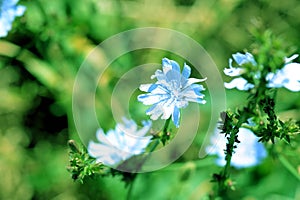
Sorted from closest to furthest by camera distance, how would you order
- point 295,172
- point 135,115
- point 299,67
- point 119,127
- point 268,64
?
point 268,64 < point 299,67 < point 119,127 < point 295,172 < point 135,115

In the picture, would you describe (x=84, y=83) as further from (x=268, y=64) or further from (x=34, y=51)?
(x=268, y=64)

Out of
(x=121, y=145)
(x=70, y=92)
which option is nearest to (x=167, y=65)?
(x=121, y=145)

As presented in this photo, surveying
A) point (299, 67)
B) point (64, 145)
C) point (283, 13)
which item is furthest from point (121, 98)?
point (299, 67)

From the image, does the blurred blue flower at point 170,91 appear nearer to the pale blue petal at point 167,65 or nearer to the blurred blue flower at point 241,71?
the pale blue petal at point 167,65

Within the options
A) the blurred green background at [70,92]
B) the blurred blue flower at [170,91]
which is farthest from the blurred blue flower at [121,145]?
the blurred green background at [70,92]

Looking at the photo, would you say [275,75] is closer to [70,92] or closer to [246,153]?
[246,153]
